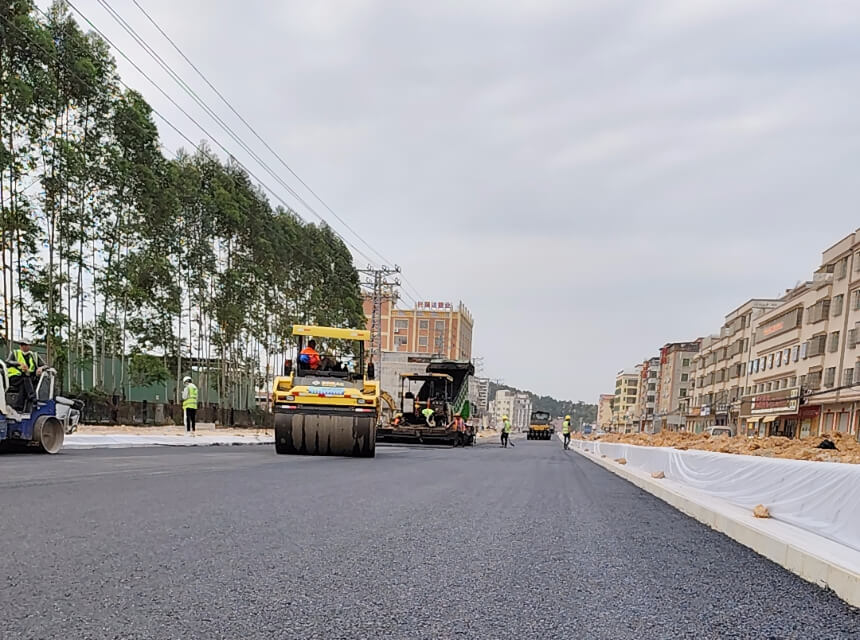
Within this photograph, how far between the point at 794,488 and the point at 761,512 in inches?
18.8

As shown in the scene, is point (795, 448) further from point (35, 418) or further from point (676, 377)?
point (676, 377)

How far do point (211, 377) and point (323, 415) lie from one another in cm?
2718

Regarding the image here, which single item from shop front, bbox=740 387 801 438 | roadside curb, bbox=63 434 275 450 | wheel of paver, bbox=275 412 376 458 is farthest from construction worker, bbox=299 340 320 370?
shop front, bbox=740 387 801 438

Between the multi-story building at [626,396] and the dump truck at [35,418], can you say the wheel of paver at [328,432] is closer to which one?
the dump truck at [35,418]

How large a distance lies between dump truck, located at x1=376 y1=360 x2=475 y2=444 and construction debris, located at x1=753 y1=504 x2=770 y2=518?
21394mm

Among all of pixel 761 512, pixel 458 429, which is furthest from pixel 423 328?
pixel 761 512

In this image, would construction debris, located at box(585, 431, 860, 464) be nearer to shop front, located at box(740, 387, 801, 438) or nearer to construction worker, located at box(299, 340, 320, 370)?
construction worker, located at box(299, 340, 320, 370)

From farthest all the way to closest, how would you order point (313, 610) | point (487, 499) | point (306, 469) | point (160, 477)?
1. point (306, 469)
2. point (160, 477)
3. point (487, 499)
4. point (313, 610)

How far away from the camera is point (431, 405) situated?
28500mm

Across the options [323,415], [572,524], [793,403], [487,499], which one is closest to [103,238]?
[323,415]

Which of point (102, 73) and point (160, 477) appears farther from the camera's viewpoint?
point (102, 73)

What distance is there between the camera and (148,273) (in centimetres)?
2619

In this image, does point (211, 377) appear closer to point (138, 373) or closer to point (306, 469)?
point (138, 373)

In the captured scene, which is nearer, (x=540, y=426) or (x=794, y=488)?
(x=794, y=488)
